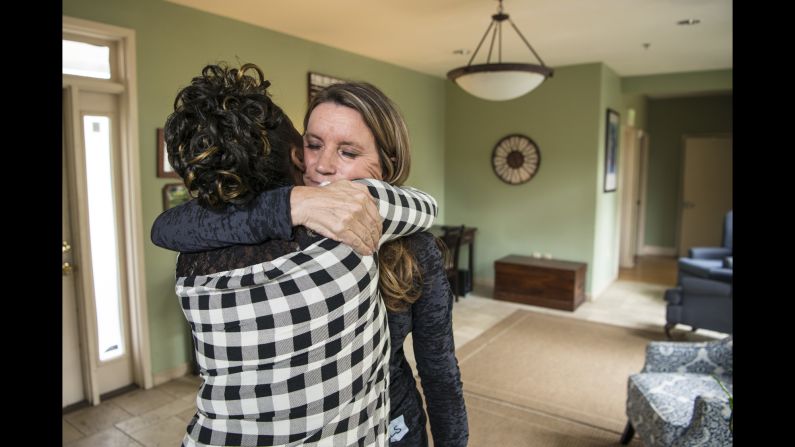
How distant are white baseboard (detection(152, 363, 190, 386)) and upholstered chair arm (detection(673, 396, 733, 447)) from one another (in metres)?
3.16

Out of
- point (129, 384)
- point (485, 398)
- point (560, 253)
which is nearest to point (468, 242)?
point (560, 253)

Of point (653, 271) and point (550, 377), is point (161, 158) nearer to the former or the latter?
point (550, 377)

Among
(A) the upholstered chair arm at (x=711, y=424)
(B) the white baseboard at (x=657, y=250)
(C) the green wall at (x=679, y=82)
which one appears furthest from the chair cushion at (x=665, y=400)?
(B) the white baseboard at (x=657, y=250)

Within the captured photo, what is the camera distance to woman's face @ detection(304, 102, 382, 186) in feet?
3.17

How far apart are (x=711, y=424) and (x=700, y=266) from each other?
148 inches

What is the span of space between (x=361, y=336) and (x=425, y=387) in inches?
11.8

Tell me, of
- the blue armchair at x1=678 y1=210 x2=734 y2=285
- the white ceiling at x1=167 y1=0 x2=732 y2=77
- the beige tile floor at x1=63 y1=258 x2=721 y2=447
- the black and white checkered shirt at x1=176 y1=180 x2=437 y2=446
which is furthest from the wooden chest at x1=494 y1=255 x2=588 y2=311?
the black and white checkered shirt at x1=176 y1=180 x2=437 y2=446

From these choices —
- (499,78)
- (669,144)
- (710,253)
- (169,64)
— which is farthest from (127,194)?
(669,144)

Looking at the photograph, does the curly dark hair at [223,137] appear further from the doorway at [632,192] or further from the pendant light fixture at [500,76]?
the doorway at [632,192]

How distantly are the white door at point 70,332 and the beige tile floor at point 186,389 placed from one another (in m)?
0.14

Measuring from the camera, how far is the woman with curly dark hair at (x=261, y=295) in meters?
0.69

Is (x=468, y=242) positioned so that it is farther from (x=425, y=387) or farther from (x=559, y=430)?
(x=425, y=387)

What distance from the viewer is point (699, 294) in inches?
172
